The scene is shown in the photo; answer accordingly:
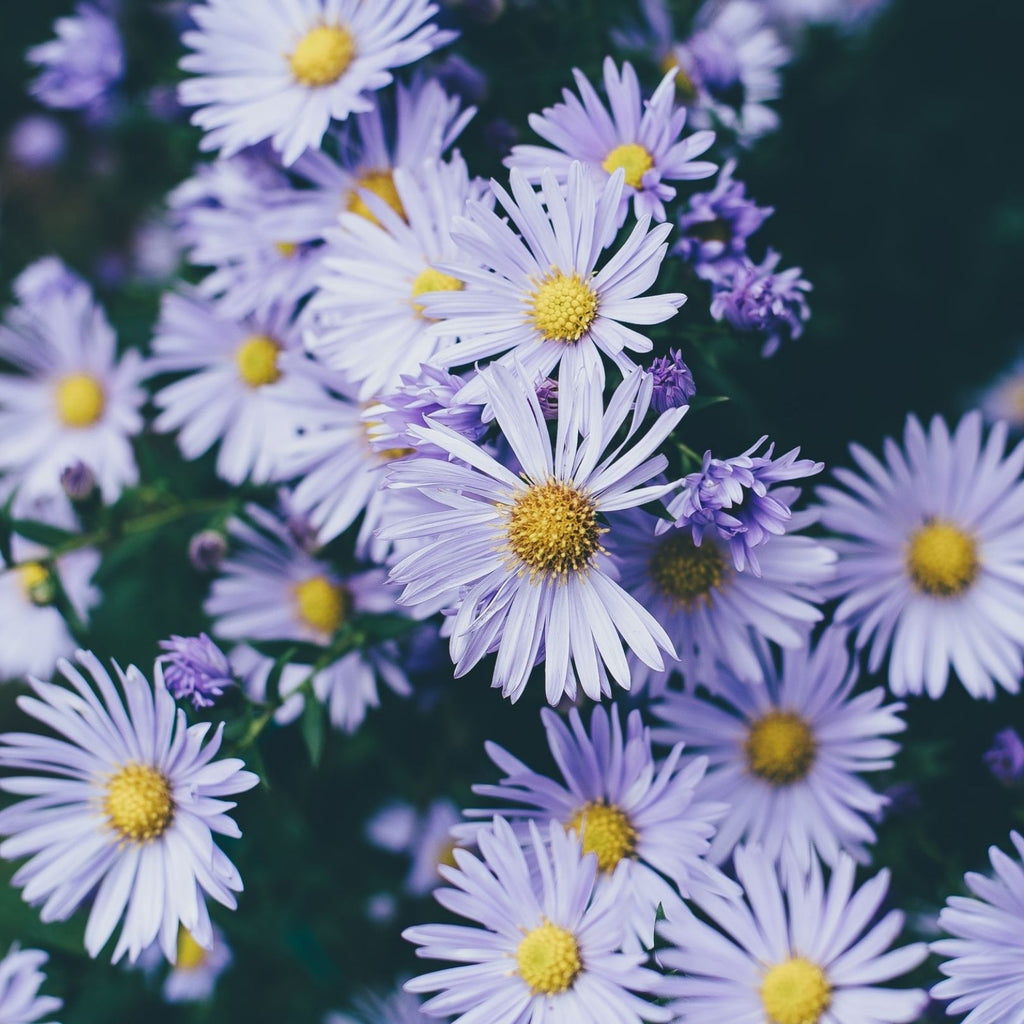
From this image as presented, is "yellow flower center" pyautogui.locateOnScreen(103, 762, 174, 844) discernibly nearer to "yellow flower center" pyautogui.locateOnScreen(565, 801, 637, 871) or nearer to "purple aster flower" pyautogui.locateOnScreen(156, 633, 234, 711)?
"purple aster flower" pyautogui.locateOnScreen(156, 633, 234, 711)

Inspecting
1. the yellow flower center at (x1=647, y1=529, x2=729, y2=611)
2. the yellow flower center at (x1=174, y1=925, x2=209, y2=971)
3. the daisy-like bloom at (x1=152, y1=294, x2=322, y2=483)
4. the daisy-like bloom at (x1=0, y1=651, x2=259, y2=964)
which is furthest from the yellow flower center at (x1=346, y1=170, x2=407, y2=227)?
the yellow flower center at (x1=174, y1=925, x2=209, y2=971)

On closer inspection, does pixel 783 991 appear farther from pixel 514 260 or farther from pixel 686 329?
pixel 514 260

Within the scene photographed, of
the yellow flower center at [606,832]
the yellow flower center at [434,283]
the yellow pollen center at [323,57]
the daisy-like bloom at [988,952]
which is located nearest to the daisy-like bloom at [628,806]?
the yellow flower center at [606,832]

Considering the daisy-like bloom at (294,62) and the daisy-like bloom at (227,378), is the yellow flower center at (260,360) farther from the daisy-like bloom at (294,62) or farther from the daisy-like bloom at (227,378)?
the daisy-like bloom at (294,62)

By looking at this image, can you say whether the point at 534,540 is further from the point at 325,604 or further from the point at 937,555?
the point at 937,555

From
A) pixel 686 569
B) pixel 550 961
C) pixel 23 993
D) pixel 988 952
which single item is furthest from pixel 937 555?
pixel 23 993

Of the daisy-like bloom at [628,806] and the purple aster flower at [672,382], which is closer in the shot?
the purple aster flower at [672,382]
